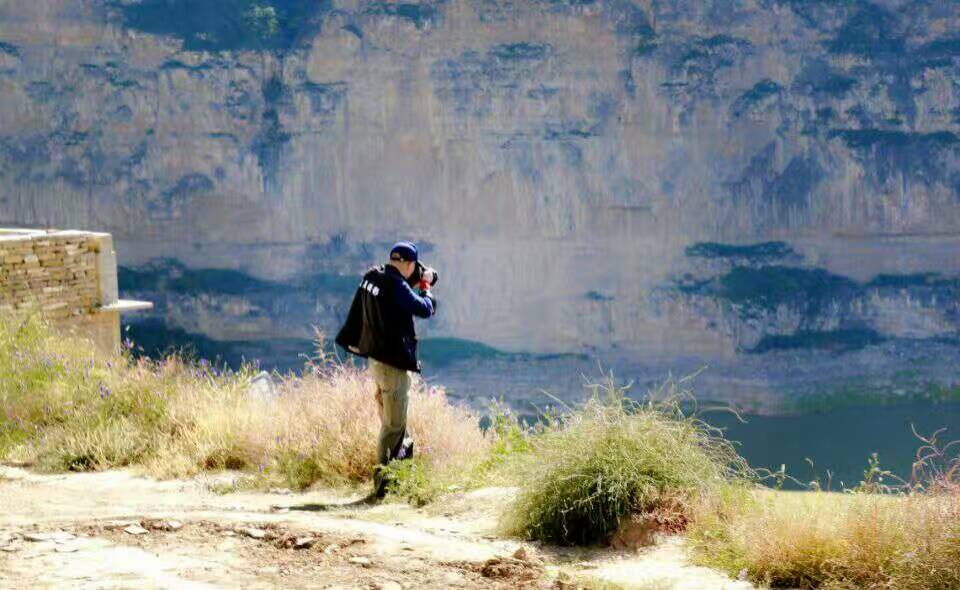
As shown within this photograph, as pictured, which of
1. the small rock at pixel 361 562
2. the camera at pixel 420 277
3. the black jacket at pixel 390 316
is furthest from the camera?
the camera at pixel 420 277

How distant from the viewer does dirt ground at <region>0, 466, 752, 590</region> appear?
4.36 m

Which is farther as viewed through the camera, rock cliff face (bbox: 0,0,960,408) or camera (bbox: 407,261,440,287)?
rock cliff face (bbox: 0,0,960,408)

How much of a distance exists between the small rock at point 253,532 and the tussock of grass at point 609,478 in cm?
122

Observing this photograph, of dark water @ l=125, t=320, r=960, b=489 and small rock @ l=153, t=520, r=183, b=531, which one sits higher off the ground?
small rock @ l=153, t=520, r=183, b=531

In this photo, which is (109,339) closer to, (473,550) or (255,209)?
(473,550)

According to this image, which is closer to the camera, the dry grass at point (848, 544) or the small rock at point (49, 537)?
the dry grass at point (848, 544)

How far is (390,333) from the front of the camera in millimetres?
6301

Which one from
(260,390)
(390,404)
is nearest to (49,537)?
(390,404)

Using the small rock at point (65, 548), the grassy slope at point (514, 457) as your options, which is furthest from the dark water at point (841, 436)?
the small rock at point (65, 548)

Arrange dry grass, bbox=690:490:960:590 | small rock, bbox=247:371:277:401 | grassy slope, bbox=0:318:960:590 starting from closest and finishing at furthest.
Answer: dry grass, bbox=690:490:960:590
grassy slope, bbox=0:318:960:590
small rock, bbox=247:371:277:401

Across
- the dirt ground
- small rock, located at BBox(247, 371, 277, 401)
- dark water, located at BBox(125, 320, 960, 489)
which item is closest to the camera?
the dirt ground

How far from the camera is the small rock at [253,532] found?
16.4ft

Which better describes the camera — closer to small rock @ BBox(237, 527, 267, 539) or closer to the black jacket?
the black jacket

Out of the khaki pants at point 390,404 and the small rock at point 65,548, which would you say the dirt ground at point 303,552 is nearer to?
the small rock at point 65,548
